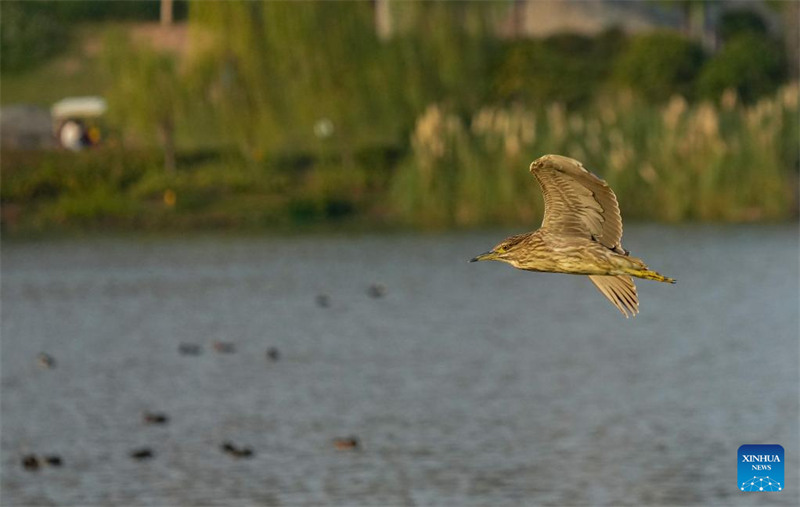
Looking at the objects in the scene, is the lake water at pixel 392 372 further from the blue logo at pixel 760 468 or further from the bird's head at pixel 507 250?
the bird's head at pixel 507 250

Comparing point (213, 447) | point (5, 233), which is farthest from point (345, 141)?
point (213, 447)

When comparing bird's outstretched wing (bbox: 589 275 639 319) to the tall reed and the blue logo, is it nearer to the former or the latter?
the blue logo

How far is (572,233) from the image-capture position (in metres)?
13.4

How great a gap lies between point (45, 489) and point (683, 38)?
2035 inches

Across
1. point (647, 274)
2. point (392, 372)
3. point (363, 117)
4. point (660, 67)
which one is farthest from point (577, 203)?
point (660, 67)

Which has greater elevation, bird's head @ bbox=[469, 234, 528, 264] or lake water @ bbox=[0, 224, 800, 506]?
bird's head @ bbox=[469, 234, 528, 264]

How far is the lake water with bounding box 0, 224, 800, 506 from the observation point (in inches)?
1146

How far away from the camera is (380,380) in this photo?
38.6 metres

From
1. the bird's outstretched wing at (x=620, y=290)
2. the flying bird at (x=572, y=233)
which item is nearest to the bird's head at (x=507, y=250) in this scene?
the flying bird at (x=572, y=233)

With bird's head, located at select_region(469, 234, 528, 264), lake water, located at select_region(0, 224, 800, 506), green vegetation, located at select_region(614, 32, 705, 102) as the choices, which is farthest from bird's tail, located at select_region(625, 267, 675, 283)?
green vegetation, located at select_region(614, 32, 705, 102)

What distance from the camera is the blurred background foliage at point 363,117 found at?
2311 inches

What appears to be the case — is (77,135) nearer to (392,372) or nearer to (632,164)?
(632,164)

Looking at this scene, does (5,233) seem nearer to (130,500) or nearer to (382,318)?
(382,318)

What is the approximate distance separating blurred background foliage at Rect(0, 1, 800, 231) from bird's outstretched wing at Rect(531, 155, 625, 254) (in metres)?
44.1
